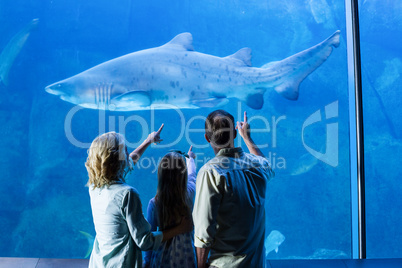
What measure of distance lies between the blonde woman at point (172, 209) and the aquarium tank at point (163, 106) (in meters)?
1.76

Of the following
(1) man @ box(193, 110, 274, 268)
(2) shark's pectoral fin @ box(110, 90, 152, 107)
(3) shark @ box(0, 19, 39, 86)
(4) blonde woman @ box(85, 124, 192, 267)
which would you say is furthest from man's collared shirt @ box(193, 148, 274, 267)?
(3) shark @ box(0, 19, 39, 86)

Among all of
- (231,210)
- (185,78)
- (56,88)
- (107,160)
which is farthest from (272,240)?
(107,160)

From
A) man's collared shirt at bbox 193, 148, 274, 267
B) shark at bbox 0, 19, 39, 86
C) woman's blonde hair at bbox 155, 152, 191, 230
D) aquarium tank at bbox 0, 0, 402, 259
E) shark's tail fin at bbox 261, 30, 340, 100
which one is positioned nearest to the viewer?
man's collared shirt at bbox 193, 148, 274, 267

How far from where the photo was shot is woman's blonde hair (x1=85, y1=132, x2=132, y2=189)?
138cm

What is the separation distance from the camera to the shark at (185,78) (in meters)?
3.19

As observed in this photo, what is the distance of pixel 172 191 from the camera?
1.54m

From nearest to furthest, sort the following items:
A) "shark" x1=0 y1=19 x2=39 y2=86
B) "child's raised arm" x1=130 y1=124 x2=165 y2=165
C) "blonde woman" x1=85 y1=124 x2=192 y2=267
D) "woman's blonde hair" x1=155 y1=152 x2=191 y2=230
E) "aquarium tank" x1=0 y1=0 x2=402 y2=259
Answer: "blonde woman" x1=85 y1=124 x2=192 y2=267 → "woman's blonde hair" x1=155 y1=152 x2=191 y2=230 → "child's raised arm" x1=130 y1=124 x2=165 y2=165 → "aquarium tank" x1=0 y1=0 x2=402 y2=259 → "shark" x1=0 y1=19 x2=39 y2=86

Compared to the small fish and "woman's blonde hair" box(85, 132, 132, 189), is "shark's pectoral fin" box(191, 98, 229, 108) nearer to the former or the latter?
"woman's blonde hair" box(85, 132, 132, 189)

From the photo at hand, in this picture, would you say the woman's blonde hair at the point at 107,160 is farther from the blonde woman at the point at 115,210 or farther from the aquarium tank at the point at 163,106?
the aquarium tank at the point at 163,106

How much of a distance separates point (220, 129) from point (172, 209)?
51cm

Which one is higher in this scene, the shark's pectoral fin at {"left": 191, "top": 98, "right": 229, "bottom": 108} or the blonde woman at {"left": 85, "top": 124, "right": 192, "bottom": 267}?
the shark's pectoral fin at {"left": 191, "top": 98, "right": 229, "bottom": 108}

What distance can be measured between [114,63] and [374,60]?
5078 mm

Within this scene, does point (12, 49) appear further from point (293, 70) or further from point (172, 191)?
point (172, 191)

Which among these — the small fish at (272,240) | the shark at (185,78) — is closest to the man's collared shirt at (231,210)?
the shark at (185,78)
